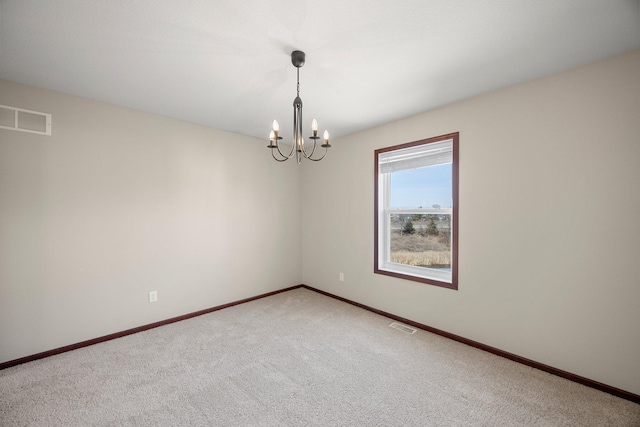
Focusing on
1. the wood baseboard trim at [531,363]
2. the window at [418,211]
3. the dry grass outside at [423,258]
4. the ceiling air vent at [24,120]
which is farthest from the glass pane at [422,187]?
the ceiling air vent at [24,120]

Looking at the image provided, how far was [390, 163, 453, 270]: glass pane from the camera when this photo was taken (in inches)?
113

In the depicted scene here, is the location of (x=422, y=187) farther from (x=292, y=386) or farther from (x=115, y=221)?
(x=115, y=221)

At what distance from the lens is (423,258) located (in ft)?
10.1

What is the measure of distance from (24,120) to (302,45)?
8.26 feet

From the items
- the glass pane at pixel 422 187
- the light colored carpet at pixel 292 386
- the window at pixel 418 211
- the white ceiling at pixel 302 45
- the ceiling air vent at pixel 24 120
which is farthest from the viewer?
the glass pane at pixel 422 187

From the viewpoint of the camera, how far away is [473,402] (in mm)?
1755

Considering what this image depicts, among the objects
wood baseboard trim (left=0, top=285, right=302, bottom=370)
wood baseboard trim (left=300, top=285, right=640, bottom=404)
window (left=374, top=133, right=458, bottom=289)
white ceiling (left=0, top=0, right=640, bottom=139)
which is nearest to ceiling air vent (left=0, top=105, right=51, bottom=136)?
white ceiling (left=0, top=0, right=640, bottom=139)

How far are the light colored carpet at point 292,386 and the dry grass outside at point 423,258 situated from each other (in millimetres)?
777

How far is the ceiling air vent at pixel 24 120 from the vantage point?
2.16 meters

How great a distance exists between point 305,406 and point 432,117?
289cm

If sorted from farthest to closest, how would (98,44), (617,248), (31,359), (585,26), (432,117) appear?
(432,117), (31,359), (617,248), (98,44), (585,26)

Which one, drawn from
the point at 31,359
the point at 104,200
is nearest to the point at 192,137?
the point at 104,200

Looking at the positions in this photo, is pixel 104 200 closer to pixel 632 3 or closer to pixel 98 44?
pixel 98 44

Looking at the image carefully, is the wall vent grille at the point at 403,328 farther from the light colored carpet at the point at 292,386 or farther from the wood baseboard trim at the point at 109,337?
the wood baseboard trim at the point at 109,337
